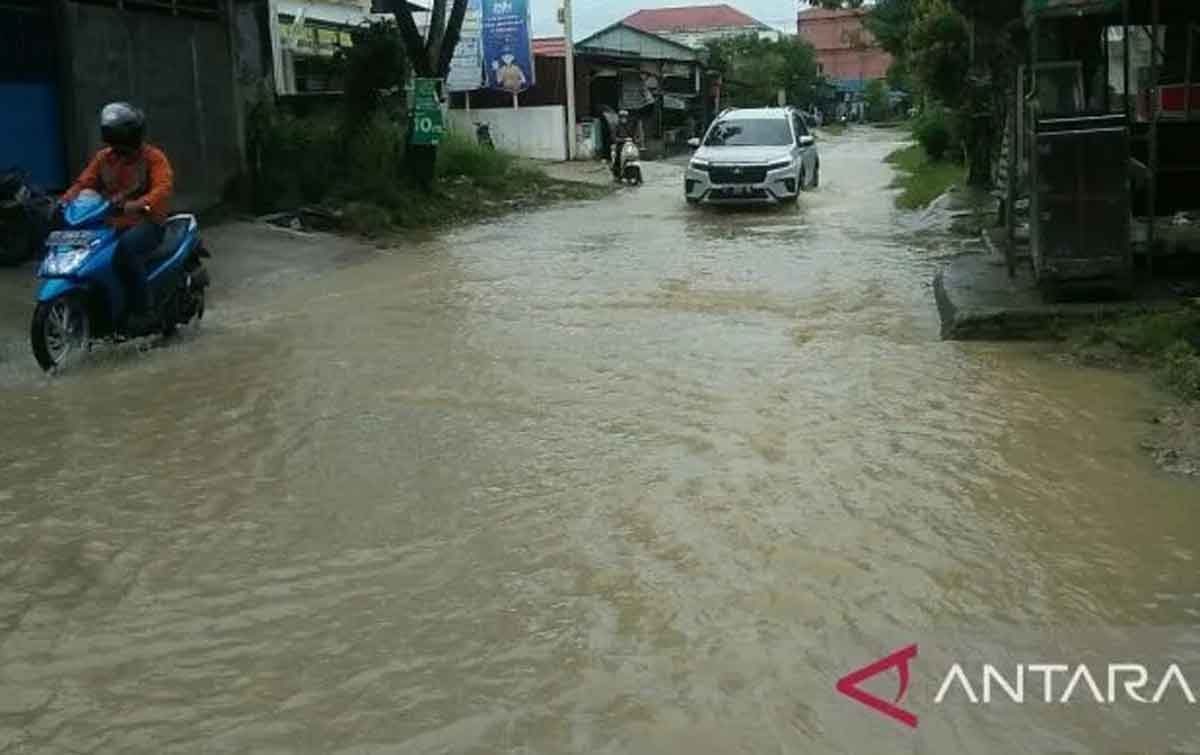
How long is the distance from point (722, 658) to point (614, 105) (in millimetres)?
36263

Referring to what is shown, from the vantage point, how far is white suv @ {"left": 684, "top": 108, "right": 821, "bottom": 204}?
1919 centimetres

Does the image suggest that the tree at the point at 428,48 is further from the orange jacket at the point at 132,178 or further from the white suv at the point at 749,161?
the orange jacket at the point at 132,178

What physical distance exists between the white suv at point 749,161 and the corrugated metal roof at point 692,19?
64.4 m

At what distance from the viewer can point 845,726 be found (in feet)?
11.0

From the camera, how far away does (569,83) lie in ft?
108

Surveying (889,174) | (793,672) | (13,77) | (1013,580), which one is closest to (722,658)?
(793,672)

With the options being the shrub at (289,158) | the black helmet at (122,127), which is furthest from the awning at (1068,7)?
the shrub at (289,158)

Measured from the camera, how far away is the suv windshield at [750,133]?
67.9 ft

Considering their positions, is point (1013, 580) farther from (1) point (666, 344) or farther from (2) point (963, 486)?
(1) point (666, 344)

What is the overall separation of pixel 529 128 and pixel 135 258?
87.3 feet

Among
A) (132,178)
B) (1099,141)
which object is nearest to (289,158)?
(132,178)

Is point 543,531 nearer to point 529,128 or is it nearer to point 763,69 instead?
point 529,128

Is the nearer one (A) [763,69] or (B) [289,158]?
(B) [289,158]

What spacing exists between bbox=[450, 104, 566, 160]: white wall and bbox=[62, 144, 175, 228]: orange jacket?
25.7 m
